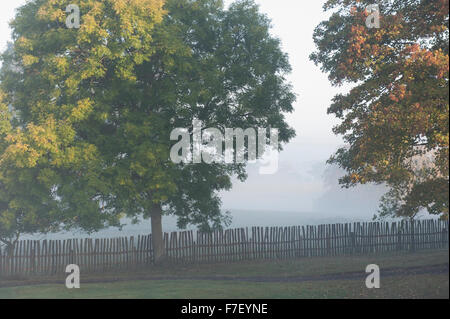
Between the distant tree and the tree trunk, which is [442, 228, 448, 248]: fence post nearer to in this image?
the distant tree

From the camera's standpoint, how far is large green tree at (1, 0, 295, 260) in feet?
59.9

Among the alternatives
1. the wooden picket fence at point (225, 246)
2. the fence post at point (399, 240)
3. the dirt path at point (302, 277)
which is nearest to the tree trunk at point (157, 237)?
the wooden picket fence at point (225, 246)

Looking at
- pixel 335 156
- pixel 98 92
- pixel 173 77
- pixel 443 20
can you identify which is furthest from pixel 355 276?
pixel 98 92

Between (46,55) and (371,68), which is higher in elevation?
(46,55)

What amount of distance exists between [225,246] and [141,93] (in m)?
8.75

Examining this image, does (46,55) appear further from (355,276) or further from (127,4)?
(355,276)

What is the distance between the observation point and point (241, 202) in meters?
194

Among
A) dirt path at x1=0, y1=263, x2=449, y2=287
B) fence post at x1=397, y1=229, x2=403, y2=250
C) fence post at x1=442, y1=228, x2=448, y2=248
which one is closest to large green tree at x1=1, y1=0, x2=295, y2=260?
dirt path at x1=0, y1=263, x2=449, y2=287

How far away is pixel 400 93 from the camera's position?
44.1 ft

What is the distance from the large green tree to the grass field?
2707 mm

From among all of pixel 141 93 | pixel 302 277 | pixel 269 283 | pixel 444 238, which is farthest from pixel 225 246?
pixel 444 238

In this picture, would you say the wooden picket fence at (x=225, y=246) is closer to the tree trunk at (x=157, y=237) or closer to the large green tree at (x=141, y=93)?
the tree trunk at (x=157, y=237)
